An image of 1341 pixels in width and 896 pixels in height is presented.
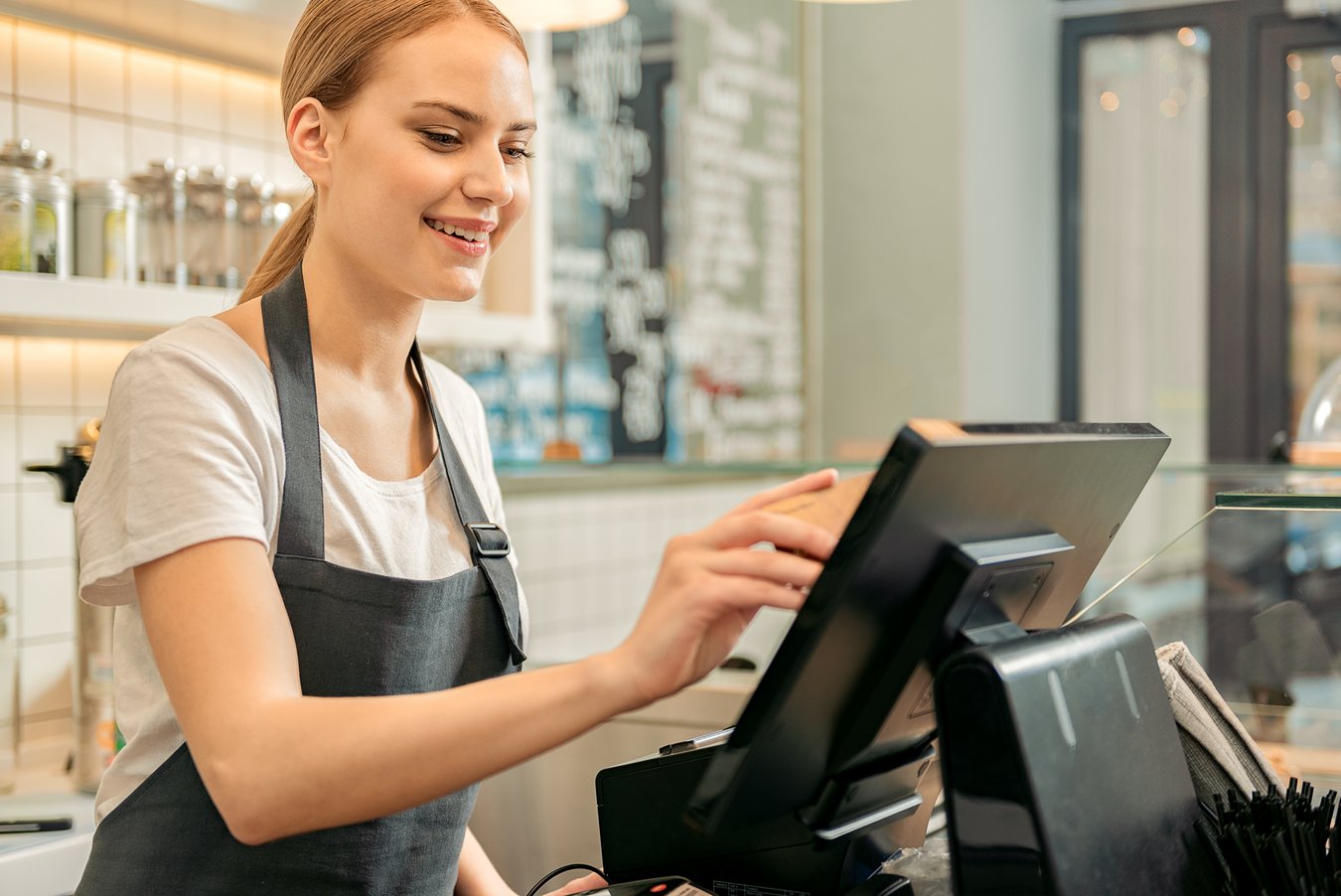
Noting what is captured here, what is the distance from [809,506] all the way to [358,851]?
592mm

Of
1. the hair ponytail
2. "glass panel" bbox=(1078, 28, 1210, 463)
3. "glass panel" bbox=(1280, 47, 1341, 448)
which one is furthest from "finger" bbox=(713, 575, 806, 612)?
"glass panel" bbox=(1280, 47, 1341, 448)

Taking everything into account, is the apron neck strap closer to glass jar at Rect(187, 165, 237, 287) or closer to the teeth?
the teeth

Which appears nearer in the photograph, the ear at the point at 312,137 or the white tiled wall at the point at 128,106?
the ear at the point at 312,137

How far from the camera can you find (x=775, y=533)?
2.51 feet

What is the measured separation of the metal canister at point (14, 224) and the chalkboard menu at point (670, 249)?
5.06 ft

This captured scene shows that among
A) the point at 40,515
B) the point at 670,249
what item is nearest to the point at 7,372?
the point at 40,515

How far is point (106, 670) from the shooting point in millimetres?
1897

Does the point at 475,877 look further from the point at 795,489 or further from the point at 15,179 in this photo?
the point at 15,179

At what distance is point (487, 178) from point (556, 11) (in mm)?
1020

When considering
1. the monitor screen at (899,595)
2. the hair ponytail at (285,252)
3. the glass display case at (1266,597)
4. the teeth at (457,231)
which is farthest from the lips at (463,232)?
the glass display case at (1266,597)

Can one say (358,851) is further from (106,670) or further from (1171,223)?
(1171,223)

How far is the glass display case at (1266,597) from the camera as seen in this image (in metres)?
1.40

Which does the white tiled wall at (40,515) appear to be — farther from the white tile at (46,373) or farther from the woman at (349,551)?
the woman at (349,551)

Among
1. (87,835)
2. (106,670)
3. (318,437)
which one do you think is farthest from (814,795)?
(106,670)
